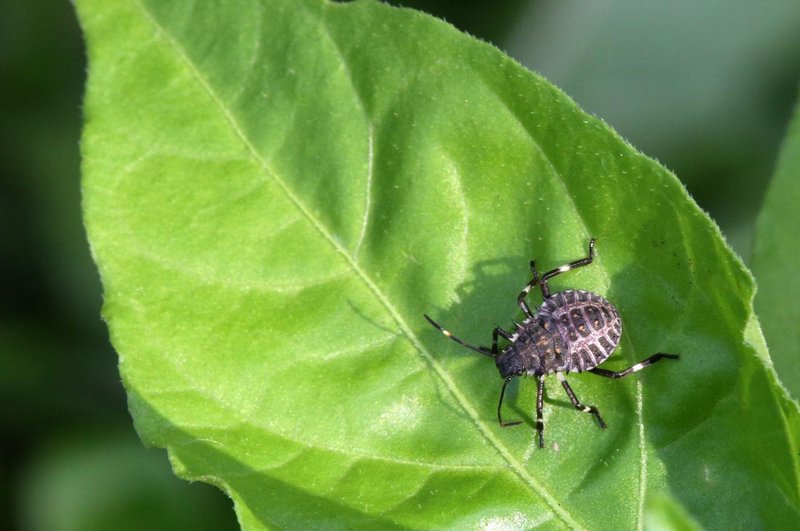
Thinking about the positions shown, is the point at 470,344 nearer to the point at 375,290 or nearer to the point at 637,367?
the point at 375,290

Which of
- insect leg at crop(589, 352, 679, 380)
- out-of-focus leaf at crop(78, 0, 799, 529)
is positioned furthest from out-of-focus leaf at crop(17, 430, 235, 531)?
insect leg at crop(589, 352, 679, 380)

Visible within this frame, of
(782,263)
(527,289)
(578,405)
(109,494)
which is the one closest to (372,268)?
(527,289)

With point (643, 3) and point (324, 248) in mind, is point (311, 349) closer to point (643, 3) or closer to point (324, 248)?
point (324, 248)

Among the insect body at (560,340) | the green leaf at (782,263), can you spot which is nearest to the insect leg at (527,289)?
the insect body at (560,340)

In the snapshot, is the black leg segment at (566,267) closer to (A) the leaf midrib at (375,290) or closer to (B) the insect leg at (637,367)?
(B) the insect leg at (637,367)

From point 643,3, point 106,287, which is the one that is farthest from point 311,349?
point 643,3
